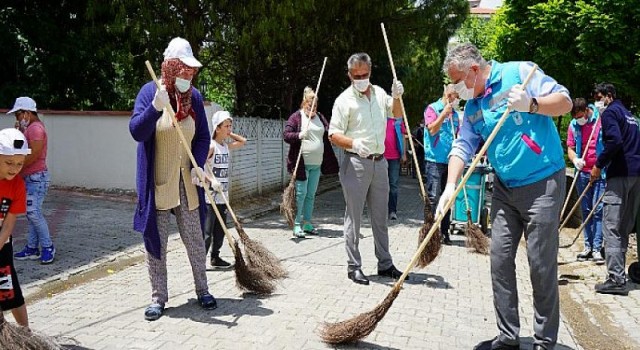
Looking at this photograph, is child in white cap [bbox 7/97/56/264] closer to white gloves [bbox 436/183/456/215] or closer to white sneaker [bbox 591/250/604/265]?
white gloves [bbox 436/183/456/215]

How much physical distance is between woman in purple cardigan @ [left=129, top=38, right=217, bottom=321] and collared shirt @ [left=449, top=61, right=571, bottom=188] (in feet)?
7.21

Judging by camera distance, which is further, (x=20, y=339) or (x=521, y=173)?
(x=521, y=173)

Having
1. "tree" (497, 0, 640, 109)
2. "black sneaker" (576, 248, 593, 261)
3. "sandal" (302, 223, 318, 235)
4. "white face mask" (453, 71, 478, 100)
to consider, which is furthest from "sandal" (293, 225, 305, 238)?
"tree" (497, 0, 640, 109)

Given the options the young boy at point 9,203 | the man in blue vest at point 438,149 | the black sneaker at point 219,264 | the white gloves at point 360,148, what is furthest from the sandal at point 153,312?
the man in blue vest at point 438,149

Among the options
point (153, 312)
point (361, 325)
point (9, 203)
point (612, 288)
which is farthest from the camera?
point (612, 288)

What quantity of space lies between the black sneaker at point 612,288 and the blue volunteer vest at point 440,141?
2.78 m

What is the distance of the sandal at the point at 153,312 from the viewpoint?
4.73m

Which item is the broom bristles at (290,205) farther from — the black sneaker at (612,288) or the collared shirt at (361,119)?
the black sneaker at (612,288)

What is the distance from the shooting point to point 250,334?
4.46 m

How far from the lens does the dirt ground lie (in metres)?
4.92

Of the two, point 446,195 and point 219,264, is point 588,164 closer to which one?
point 446,195

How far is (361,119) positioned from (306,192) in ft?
10.3

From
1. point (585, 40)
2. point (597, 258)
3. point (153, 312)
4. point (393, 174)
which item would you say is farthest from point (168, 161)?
point (585, 40)

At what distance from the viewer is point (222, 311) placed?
502 cm
